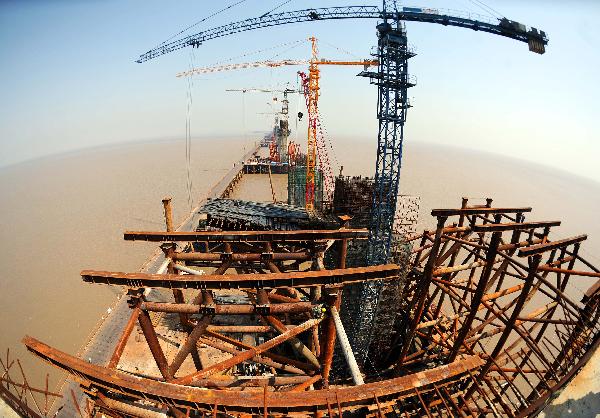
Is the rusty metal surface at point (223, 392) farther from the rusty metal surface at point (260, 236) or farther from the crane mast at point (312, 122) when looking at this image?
the crane mast at point (312, 122)

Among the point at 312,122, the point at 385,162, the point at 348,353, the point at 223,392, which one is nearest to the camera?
the point at 223,392

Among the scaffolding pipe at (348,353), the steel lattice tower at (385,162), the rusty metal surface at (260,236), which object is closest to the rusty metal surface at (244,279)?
the scaffolding pipe at (348,353)

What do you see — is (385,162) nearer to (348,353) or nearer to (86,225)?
(348,353)

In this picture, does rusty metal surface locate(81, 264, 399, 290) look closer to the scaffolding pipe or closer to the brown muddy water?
the scaffolding pipe

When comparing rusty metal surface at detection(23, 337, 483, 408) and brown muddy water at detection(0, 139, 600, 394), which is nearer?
rusty metal surface at detection(23, 337, 483, 408)

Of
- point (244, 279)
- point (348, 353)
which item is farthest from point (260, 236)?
point (348, 353)

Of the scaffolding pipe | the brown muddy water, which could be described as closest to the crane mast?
the brown muddy water

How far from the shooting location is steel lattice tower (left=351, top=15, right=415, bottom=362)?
14719mm

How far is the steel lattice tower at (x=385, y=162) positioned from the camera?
48.3ft

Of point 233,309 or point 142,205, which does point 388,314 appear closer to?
point 233,309

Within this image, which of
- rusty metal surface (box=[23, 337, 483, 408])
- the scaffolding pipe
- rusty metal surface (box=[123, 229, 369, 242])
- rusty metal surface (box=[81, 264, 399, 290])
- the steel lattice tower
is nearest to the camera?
rusty metal surface (box=[23, 337, 483, 408])

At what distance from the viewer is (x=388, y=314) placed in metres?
14.6

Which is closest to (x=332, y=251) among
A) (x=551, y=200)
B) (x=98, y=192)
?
(x=98, y=192)

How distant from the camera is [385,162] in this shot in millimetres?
16000
